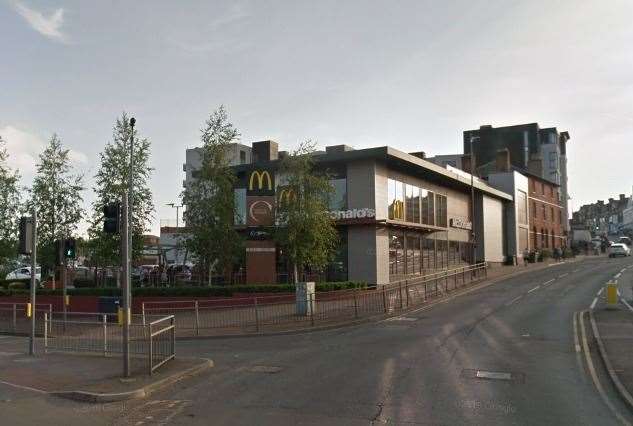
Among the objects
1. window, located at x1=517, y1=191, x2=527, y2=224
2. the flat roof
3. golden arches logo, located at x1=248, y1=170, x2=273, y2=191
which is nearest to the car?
window, located at x1=517, y1=191, x2=527, y2=224

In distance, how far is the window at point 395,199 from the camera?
35812 millimetres

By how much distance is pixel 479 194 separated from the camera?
52.1 metres

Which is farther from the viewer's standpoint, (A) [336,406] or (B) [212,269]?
(B) [212,269]

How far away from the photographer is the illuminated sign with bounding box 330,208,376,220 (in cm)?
3341

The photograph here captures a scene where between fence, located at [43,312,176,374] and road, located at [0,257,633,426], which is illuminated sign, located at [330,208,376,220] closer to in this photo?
road, located at [0,257,633,426]

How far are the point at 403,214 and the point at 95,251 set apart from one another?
18182 millimetres

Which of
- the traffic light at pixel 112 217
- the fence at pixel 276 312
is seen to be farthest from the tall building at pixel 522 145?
the traffic light at pixel 112 217

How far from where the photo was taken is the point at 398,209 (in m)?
36.6

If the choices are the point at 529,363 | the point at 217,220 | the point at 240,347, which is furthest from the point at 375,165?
the point at 529,363

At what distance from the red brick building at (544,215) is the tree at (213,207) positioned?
4350 centimetres

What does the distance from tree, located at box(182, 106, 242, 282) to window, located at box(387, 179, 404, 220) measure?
381 inches

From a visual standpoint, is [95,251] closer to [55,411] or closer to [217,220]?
[217,220]

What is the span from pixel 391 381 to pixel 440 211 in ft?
110

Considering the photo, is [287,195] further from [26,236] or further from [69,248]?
[26,236]
